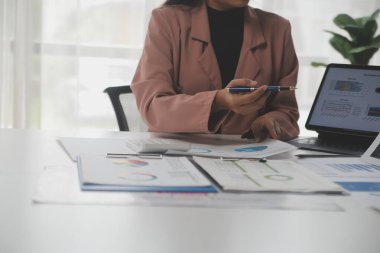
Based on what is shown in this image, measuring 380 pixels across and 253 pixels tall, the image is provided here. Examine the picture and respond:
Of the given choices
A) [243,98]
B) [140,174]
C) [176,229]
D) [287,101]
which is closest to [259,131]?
[243,98]

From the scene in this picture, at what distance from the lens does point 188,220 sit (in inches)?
26.0

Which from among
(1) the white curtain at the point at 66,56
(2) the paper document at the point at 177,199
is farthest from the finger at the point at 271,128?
(1) the white curtain at the point at 66,56

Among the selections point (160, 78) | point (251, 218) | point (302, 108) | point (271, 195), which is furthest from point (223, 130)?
point (302, 108)

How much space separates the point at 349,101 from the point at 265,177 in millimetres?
655

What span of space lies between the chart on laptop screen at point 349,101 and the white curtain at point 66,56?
1417 millimetres

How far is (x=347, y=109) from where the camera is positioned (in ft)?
4.75

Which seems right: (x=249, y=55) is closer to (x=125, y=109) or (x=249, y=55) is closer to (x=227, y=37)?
(x=227, y=37)

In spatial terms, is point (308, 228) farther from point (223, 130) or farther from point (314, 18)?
point (314, 18)

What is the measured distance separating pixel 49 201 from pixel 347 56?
2533mm

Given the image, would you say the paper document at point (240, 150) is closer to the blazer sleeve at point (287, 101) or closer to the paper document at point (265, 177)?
the paper document at point (265, 177)

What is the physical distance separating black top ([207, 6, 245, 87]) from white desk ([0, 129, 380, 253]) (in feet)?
2.99

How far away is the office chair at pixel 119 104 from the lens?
1824 millimetres

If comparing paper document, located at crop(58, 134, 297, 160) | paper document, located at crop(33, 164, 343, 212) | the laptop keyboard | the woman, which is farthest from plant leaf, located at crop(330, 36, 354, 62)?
paper document, located at crop(33, 164, 343, 212)

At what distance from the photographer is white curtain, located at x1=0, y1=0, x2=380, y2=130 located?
2830mm
